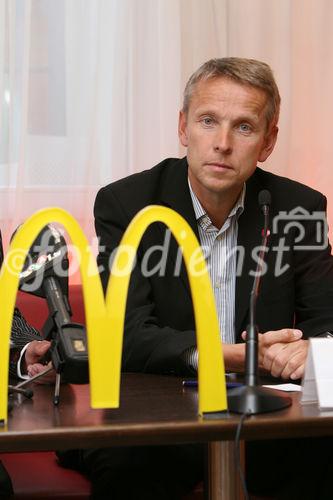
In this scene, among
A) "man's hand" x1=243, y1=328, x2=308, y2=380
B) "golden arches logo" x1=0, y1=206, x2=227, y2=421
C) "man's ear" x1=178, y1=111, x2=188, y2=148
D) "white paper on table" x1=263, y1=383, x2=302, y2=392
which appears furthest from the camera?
"man's ear" x1=178, y1=111, x2=188, y2=148

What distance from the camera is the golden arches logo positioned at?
4.04ft

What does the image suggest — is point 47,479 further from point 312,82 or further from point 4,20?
point 312,82

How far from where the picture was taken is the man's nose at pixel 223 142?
2.05 m

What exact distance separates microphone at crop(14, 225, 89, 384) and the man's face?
782 mm

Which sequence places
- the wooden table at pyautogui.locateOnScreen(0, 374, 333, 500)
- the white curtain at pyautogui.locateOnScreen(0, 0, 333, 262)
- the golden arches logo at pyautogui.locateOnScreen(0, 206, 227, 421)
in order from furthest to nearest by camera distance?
the white curtain at pyautogui.locateOnScreen(0, 0, 333, 262), the golden arches logo at pyautogui.locateOnScreen(0, 206, 227, 421), the wooden table at pyautogui.locateOnScreen(0, 374, 333, 500)

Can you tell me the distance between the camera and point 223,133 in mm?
2062

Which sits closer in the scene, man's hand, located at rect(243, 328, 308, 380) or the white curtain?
man's hand, located at rect(243, 328, 308, 380)

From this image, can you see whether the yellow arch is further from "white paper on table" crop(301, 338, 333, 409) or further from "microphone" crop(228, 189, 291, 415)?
"white paper on table" crop(301, 338, 333, 409)

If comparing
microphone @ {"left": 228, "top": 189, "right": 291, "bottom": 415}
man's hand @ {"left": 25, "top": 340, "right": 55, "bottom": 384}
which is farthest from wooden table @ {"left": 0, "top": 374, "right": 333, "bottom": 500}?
man's hand @ {"left": 25, "top": 340, "right": 55, "bottom": 384}

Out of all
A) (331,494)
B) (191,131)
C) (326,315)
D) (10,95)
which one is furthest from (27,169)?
(331,494)

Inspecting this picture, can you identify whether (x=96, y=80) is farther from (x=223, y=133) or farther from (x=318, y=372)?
(x=318, y=372)

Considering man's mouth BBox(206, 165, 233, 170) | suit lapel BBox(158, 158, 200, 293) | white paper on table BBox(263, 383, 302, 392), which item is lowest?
white paper on table BBox(263, 383, 302, 392)

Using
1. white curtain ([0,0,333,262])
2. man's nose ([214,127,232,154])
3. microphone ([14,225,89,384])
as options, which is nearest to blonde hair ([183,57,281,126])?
man's nose ([214,127,232,154])

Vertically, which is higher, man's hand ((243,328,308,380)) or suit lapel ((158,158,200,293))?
suit lapel ((158,158,200,293))
